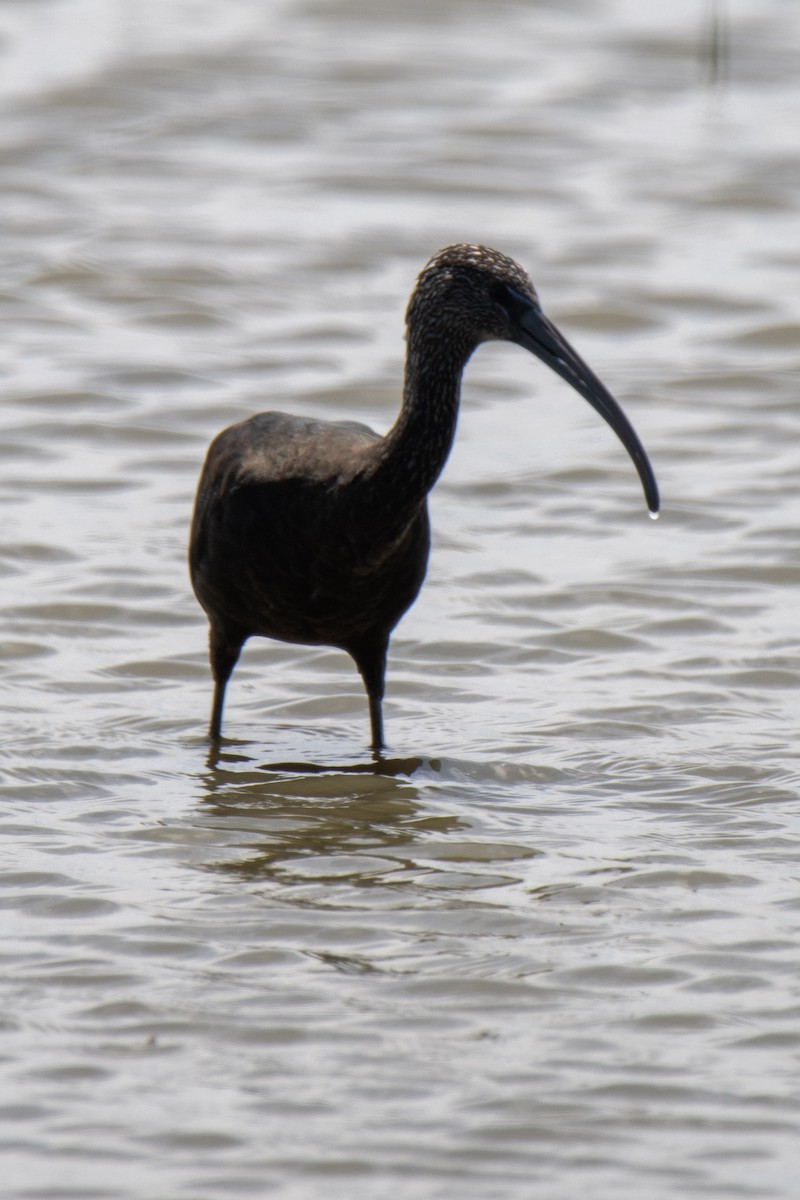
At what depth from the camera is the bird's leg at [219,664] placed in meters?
7.24

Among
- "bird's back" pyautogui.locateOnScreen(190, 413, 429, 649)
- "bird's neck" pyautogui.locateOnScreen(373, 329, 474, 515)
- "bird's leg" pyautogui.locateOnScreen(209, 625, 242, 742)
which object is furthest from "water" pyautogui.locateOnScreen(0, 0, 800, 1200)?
"bird's neck" pyautogui.locateOnScreen(373, 329, 474, 515)

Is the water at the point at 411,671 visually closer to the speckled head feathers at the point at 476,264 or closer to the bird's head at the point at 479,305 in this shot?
the bird's head at the point at 479,305

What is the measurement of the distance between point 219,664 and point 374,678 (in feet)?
1.71

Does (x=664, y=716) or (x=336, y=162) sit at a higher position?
(x=336, y=162)

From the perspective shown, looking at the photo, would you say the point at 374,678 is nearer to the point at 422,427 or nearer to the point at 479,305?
the point at 422,427

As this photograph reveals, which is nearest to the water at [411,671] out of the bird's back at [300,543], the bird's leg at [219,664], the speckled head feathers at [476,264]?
the bird's leg at [219,664]

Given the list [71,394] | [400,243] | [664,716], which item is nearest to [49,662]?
[664,716]

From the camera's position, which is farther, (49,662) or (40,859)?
(49,662)

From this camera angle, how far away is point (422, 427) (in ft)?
21.4

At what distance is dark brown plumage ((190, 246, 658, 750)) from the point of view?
6.55 meters

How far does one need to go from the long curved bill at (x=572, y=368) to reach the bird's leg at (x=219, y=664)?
1.40m

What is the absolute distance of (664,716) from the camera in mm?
7633

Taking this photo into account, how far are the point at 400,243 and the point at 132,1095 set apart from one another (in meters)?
9.56

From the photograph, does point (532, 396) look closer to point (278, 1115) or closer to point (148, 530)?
point (148, 530)
